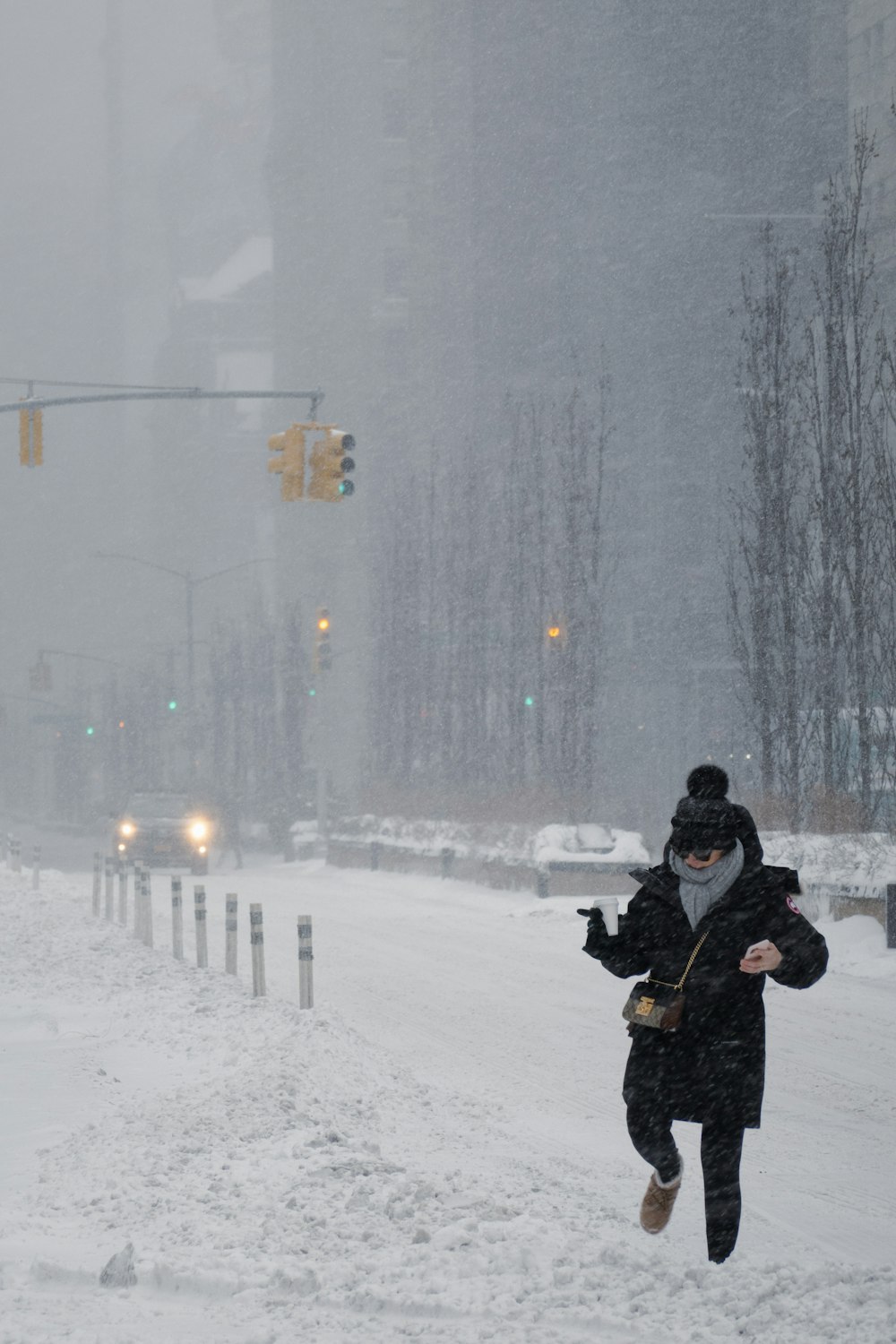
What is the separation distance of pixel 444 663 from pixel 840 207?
71.3ft

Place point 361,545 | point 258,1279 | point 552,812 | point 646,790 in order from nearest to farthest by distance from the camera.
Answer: point 258,1279
point 552,812
point 646,790
point 361,545

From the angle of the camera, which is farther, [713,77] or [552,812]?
[713,77]

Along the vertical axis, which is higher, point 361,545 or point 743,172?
point 743,172

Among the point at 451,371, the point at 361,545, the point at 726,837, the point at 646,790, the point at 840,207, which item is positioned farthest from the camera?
the point at 361,545

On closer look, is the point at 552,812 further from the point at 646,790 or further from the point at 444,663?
the point at 646,790

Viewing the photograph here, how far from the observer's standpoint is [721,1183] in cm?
633

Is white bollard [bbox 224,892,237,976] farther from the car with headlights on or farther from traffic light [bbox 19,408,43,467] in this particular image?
the car with headlights on

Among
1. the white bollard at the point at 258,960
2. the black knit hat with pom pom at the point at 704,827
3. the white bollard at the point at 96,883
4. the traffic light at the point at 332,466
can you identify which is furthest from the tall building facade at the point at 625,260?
the black knit hat with pom pom at the point at 704,827

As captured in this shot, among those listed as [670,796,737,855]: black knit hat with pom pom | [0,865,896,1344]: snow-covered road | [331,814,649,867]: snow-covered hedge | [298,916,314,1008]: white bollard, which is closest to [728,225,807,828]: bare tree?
[331,814,649,867]: snow-covered hedge

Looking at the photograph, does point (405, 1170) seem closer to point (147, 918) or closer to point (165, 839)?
point (147, 918)

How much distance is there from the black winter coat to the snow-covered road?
28.8 inches

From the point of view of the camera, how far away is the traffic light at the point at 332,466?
20.2 metres

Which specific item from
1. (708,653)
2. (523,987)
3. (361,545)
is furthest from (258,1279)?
(361,545)

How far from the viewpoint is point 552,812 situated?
3572cm
